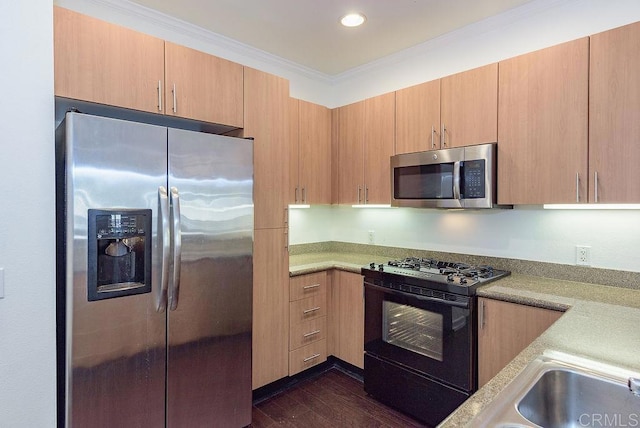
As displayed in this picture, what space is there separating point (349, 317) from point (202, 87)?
6.67 ft

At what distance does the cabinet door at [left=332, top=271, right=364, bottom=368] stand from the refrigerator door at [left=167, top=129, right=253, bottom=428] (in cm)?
96

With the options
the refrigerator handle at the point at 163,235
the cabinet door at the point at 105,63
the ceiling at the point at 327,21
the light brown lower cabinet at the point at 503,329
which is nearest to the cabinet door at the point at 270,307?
the refrigerator handle at the point at 163,235

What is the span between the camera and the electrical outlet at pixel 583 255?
2182mm

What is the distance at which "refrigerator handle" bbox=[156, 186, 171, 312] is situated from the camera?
1.79 m

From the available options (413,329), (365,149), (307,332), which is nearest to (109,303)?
(307,332)

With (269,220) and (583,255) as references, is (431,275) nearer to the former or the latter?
(583,255)

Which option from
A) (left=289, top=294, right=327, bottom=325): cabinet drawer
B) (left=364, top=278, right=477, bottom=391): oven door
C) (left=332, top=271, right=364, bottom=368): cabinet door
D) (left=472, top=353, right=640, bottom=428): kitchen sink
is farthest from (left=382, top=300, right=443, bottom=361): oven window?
(left=472, top=353, right=640, bottom=428): kitchen sink

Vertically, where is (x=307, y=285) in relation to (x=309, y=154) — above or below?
below

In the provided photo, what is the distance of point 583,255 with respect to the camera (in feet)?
7.21

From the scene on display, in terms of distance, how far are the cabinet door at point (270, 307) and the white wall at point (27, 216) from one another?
3.81ft

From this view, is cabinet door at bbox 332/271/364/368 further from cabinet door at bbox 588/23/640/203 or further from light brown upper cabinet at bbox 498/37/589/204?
cabinet door at bbox 588/23/640/203

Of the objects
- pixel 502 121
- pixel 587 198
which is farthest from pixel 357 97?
pixel 587 198

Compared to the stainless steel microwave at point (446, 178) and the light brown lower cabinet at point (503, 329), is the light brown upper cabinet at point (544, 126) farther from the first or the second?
the light brown lower cabinet at point (503, 329)

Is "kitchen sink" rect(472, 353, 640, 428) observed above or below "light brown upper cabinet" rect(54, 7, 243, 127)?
below
